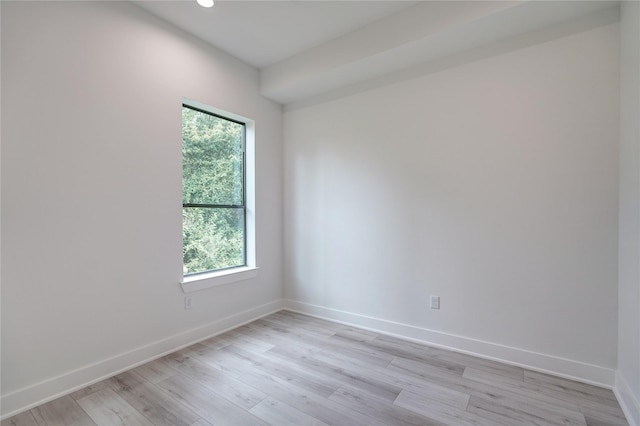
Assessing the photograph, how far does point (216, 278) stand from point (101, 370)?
1112mm

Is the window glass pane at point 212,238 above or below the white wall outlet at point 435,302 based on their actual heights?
above

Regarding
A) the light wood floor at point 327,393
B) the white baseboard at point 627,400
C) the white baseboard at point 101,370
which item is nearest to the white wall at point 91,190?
the white baseboard at point 101,370

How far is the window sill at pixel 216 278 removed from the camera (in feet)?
9.09

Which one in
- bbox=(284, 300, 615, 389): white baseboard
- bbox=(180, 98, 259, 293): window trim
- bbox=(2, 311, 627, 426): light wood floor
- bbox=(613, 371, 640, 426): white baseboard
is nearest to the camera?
bbox=(613, 371, 640, 426): white baseboard

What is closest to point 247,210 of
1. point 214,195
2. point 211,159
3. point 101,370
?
point 214,195

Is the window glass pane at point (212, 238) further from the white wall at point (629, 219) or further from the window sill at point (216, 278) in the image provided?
the white wall at point (629, 219)

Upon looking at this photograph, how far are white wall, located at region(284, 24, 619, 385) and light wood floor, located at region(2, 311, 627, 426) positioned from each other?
355 mm

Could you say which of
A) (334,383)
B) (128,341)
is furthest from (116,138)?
(334,383)

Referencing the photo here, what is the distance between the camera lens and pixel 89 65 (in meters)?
2.15

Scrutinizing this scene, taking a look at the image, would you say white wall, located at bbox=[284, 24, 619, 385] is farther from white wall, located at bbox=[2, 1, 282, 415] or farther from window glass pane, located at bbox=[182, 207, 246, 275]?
white wall, located at bbox=[2, 1, 282, 415]

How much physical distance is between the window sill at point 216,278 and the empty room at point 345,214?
30mm

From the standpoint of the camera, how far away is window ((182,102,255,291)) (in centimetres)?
290

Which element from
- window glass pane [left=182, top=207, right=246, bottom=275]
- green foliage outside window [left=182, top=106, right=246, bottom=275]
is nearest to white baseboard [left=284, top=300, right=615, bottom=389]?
window glass pane [left=182, top=207, right=246, bottom=275]

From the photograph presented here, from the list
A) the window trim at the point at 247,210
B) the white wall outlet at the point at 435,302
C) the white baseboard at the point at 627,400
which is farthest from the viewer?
the window trim at the point at 247,210
